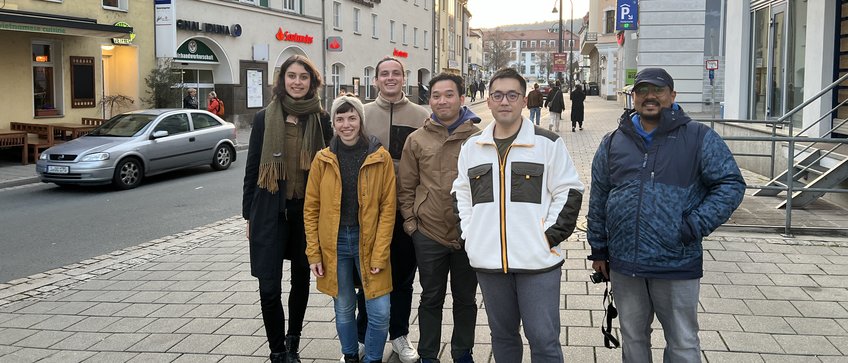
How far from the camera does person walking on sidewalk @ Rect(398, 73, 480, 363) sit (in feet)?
13.1

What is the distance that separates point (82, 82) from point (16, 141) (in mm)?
4301

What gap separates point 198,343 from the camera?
4.94 meters

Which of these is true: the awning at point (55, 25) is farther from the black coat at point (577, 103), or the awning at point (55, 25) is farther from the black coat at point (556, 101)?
the black coat at point (577, 103)

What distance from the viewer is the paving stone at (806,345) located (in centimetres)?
445

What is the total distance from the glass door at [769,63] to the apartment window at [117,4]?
55.5 ft

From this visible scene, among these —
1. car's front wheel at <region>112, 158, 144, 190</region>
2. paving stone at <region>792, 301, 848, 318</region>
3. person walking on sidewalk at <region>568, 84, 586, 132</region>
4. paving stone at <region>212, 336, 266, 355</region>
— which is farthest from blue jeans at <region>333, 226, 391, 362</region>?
person walking on sidewalk at <region>568, 84, 586, 132</region>

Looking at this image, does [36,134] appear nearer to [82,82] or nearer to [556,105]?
[82,82]

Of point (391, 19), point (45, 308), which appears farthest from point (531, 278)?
point (391, 19)

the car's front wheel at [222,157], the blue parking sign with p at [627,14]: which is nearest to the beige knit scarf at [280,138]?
the car's front wheel at [222,157]

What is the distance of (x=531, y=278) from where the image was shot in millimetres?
3434

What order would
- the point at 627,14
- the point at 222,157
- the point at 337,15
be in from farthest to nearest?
the point at 337,15 → the point at 627,14 → the point at 222,157

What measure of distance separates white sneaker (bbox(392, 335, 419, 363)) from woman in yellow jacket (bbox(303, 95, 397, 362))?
38 centimetres

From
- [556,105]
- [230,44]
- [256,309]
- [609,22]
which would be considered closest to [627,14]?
[556,105]

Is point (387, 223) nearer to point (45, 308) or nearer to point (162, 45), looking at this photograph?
point (45, 308)
